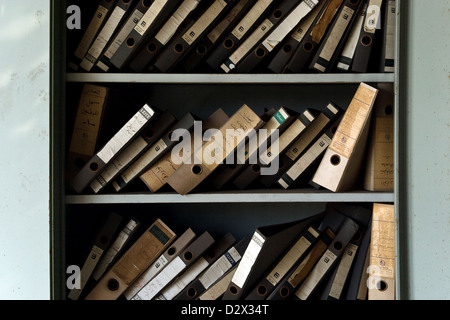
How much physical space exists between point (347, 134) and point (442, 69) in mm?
363

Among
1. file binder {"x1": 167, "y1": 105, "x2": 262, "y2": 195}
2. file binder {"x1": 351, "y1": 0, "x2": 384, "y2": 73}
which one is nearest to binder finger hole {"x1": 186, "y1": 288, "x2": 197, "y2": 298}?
file binder {"x1": 167, "y1": 105, "x2": 262, "y2": 195}

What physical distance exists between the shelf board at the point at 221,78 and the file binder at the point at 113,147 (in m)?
0.10

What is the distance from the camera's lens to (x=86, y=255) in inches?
71.3

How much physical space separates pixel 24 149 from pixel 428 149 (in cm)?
116

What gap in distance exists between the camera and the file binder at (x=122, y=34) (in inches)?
65.0

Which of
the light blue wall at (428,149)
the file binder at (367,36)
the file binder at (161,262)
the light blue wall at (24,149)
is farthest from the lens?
the file binder at (161,262)

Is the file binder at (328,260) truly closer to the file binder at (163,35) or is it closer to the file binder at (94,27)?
the file binder at (163,35)

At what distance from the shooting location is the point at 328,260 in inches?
66.3

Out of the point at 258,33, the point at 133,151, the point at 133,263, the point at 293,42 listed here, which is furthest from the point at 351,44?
the point at 133,263

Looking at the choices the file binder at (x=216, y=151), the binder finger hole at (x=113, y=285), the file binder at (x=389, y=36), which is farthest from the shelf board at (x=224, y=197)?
the file binder at (x=389, y=36)

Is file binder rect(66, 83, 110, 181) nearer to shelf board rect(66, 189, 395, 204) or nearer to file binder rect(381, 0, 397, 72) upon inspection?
shelf board rect(66, 189, 395, 204)

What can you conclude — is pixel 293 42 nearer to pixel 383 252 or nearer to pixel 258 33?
pixel 258 33

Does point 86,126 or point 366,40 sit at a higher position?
point 366,40

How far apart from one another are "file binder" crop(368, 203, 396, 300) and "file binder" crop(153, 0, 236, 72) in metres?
0.78
